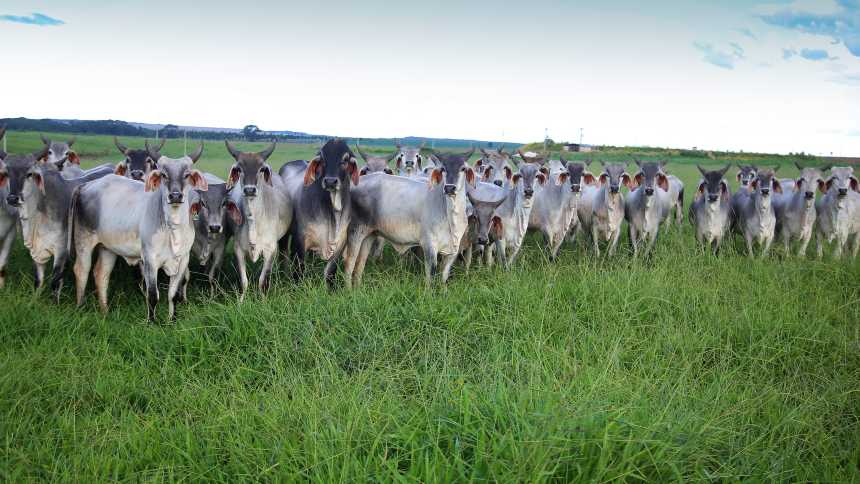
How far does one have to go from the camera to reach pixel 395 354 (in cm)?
551

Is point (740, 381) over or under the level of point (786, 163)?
under

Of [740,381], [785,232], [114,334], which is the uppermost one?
[785,232]

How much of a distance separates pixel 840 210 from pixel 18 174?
39.0ft

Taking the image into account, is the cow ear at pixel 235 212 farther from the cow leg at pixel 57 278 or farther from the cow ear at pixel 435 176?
the cow ear at pixel 435 176

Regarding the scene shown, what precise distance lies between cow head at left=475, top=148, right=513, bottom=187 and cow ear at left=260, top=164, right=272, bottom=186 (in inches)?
205

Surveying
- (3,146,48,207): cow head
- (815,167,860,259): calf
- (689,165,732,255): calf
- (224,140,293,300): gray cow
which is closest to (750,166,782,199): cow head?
(689,165,732,255): calf

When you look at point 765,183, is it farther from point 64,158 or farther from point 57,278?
point 64,158

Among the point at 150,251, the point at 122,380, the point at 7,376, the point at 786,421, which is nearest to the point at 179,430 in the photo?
the point at 122,380

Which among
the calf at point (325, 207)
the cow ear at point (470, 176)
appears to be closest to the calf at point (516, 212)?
the cow ear at point (470, 176)

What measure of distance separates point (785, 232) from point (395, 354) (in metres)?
8.35

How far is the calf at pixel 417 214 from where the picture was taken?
7.95 m

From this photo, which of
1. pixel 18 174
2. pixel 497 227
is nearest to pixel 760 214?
pixel 497 227

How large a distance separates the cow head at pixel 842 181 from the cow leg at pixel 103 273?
1085cm

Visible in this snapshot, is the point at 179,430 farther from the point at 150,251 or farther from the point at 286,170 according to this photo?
the point at 286,170
